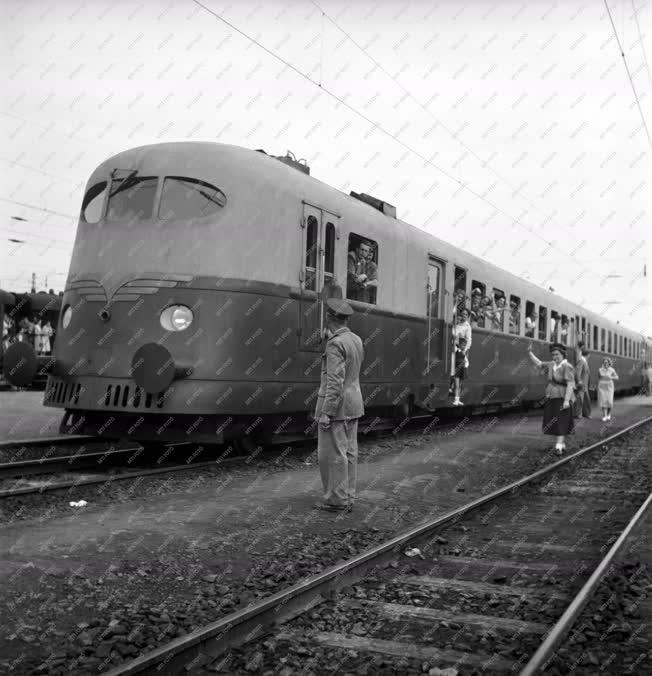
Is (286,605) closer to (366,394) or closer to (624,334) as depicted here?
(366,394)

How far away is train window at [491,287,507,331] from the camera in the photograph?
52.7ft

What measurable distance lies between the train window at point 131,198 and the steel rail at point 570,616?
5.82 m

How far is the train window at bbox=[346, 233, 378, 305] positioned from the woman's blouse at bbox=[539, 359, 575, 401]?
2.86 meters

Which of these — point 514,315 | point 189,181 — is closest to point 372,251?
→ point 189,181

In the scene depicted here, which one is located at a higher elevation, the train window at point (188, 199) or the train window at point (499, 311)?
the train window at point (188, 199)

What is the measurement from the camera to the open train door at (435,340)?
12.9 m

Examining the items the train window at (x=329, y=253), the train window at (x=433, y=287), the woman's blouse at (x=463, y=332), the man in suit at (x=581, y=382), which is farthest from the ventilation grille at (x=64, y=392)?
the man in suit at (x=581, y=382)

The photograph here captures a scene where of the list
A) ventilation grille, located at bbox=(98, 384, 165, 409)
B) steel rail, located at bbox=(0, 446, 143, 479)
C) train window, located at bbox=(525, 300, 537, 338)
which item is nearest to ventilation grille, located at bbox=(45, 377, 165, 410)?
ventilation grille, located at bbox=(98, 384, 165, 409)

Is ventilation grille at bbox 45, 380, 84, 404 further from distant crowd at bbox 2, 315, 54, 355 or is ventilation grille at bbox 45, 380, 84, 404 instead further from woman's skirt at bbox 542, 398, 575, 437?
distant crowd at bbox 2, 315, 54, 355

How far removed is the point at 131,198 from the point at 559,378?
21.1 ft

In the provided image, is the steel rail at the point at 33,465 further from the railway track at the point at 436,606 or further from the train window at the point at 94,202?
the railway track at the point at 436,606

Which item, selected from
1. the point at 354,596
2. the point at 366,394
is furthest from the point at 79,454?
the point at 354,596

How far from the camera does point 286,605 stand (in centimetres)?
420

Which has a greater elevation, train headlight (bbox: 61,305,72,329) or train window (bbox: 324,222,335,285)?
train window (bbox: 324,222,335,285)
